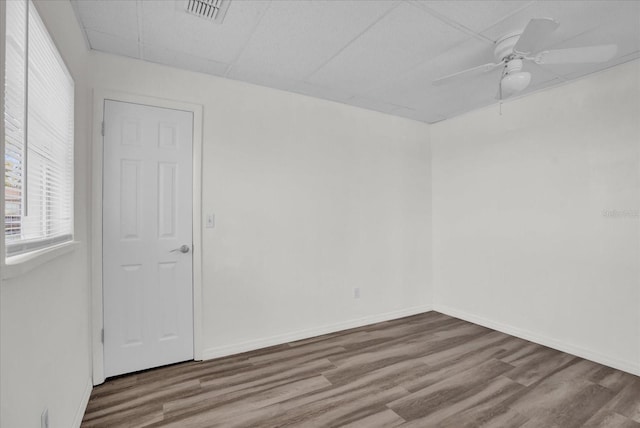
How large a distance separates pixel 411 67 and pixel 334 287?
2334 mm

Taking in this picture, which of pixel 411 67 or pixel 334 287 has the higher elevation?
pixel 411 67

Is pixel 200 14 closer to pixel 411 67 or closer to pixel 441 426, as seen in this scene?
pixel 411 67

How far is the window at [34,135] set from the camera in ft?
3.78

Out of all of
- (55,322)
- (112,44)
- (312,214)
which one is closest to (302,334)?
(312,214)

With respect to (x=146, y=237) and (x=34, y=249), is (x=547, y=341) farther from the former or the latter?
(x=34, y=249)

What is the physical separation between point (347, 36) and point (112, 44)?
5.75 ft

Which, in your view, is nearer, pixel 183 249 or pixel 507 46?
pixel 507 46

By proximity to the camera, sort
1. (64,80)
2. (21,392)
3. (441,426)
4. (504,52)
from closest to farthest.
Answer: (21,392), (64,80), (441,426), (504,52)

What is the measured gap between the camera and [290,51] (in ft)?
8.19

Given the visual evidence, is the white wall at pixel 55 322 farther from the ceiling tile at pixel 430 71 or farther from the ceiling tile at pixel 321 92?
the ceiling tile at pixel 430 71

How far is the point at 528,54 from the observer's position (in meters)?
2.14

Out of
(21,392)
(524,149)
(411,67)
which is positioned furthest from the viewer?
(524,149)

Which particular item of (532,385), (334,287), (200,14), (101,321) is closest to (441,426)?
(532,385)

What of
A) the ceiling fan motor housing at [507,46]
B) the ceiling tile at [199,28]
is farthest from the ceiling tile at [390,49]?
the ceiling tile at [199,28]
